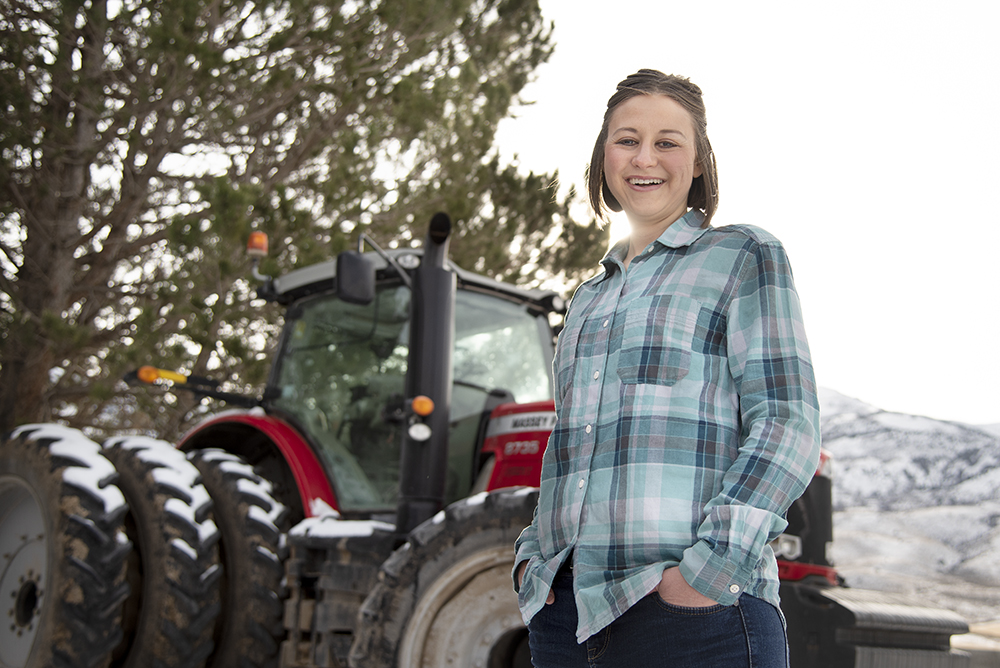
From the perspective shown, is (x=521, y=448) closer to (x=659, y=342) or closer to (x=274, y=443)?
(x=274, y=443)

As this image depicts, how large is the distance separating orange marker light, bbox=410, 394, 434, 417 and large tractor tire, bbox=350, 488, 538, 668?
1.73 ft

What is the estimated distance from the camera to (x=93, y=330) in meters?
7.75

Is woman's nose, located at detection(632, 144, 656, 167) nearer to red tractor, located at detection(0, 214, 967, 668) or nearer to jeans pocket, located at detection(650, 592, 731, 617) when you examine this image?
jeans pocket, located at detection(650, 592, 731, 617)

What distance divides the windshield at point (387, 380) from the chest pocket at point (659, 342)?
2.49 m

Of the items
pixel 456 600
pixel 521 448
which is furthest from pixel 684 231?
pixel 521 448

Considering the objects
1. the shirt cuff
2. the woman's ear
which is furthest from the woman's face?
the shirt cuff

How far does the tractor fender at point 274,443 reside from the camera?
3783 mm

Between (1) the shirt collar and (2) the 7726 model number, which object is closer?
(1) the shirt collar

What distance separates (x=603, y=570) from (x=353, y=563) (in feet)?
7.74

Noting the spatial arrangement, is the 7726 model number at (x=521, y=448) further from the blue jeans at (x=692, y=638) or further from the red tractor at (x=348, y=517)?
the blue jeans at (x=692, y=638)

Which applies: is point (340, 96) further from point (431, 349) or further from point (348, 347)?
point (431, 349)

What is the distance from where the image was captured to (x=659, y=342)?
116 cm

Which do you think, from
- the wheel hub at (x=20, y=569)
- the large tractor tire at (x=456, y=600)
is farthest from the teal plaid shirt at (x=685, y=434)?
the wheel hub at (x=20, y=569)

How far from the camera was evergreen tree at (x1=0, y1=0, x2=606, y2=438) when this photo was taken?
7.03 m
